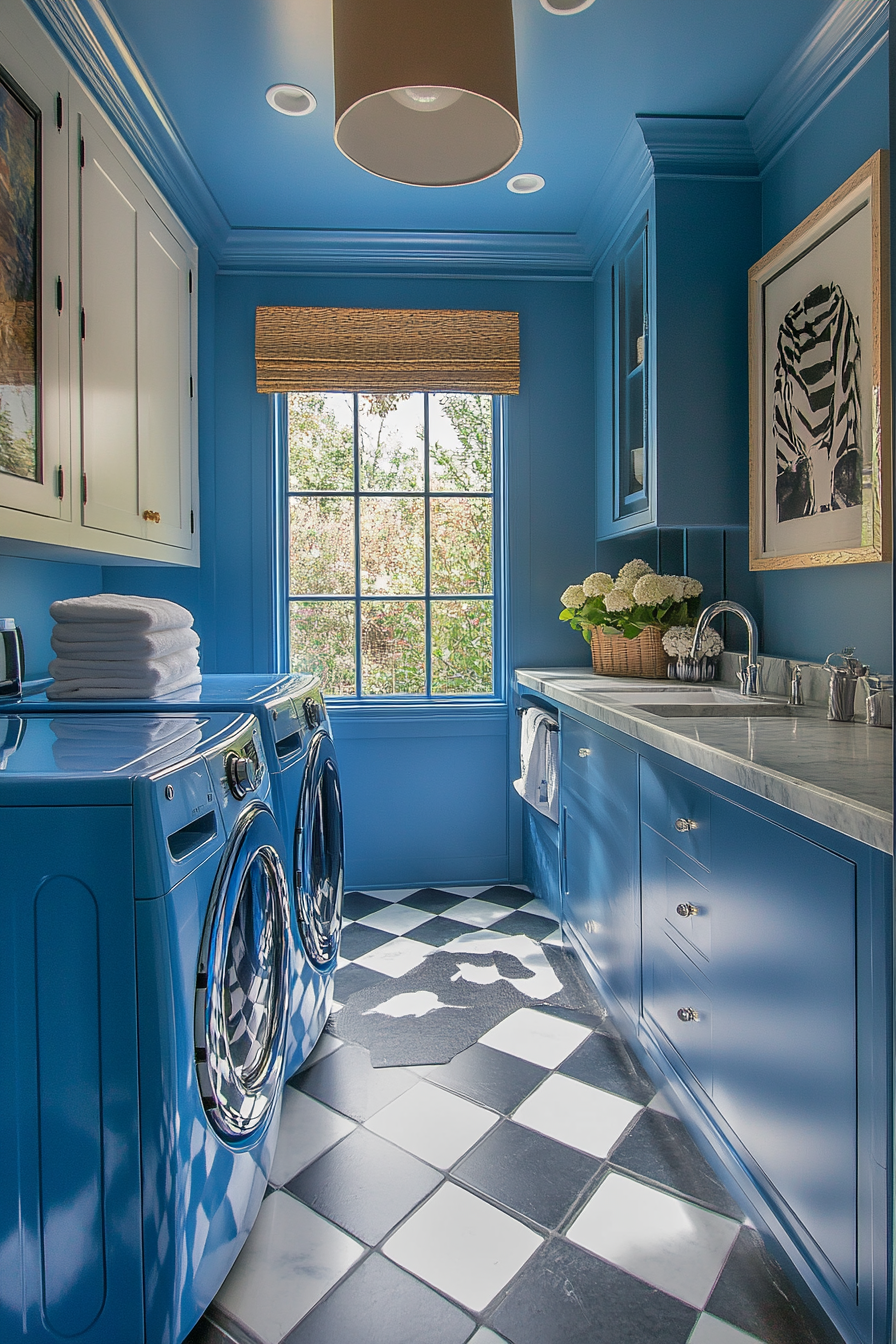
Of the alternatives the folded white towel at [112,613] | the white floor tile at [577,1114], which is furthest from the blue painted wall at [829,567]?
the folded white towel at [112,613]

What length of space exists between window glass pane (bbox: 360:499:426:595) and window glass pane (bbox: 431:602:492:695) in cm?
18

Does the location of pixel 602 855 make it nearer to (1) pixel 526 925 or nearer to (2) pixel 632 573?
(1) pixel 526 925

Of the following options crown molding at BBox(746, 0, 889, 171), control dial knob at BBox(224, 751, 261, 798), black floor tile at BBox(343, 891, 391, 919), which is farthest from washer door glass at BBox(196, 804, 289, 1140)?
crown molding at BBox(746, 0, 889, 171)

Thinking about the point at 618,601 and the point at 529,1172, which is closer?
the point at 529,1172

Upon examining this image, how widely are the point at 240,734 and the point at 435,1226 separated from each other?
0.95 metres

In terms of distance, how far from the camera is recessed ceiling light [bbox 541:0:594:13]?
189 cm

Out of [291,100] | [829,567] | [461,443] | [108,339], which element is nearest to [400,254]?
[461,443]

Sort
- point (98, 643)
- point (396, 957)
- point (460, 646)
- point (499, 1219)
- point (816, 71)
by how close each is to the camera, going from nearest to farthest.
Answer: point (499, 1219) < point (98, 643) < point (816, 71) < point (396, 957) < point (460, 646)

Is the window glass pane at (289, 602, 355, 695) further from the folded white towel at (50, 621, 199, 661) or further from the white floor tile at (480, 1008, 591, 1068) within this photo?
the white floor tile at (480, 1008, 591, 1068)

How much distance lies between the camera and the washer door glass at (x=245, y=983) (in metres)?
1.15

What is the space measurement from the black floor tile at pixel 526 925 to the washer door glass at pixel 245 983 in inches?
53.1

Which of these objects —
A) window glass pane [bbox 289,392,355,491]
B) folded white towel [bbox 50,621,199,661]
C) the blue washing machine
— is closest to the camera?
the blue washing machine

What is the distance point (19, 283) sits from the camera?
166cm

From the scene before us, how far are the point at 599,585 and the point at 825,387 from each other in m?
1.06
